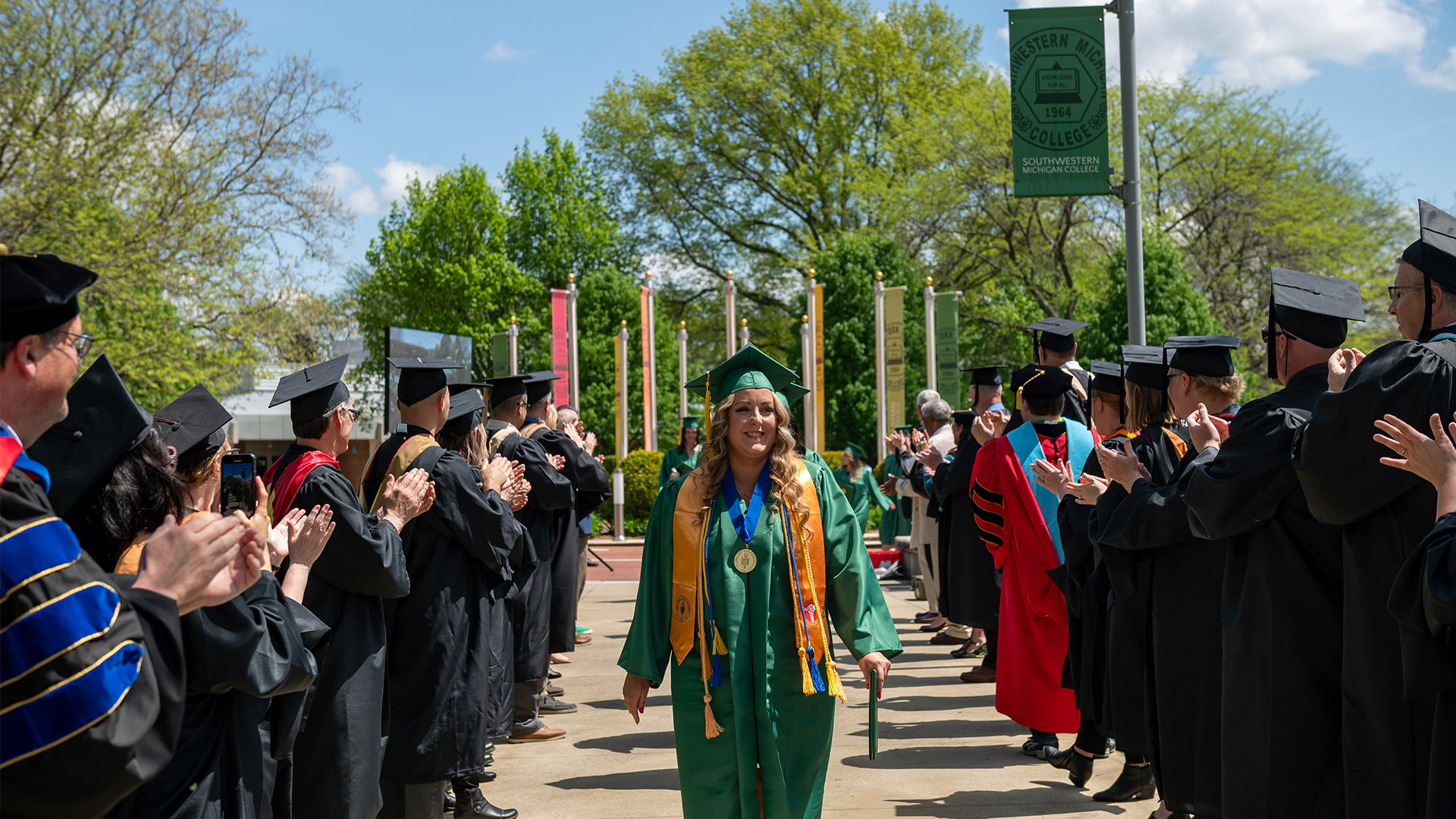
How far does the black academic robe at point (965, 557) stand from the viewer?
8.21 metres

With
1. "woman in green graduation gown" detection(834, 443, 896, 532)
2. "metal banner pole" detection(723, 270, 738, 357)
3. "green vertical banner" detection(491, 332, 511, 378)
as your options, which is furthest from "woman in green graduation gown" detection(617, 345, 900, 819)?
"green vertical banner" detection(491, 332, 511, 378)

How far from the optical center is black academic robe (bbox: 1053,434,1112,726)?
5.51m

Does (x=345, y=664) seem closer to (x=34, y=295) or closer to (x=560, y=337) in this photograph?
(x=34, y=295)

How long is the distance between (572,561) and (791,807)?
16.1 feet

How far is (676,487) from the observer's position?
14.1ft

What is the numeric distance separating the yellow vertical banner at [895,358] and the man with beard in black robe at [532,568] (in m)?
14.6

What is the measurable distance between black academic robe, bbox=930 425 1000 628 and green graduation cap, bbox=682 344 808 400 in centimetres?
393

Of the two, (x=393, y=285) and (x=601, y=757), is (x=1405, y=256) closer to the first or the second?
(x=601, y=757)

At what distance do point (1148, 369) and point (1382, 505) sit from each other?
230cm

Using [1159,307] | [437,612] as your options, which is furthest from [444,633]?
[1159,307]

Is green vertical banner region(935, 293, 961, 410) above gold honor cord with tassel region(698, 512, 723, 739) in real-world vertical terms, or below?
above

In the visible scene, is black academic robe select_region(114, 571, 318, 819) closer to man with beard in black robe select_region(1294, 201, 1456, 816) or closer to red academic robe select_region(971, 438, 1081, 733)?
man with beard in black robe select_region(1294, 201, 1456, 816)

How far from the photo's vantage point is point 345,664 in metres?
4.19

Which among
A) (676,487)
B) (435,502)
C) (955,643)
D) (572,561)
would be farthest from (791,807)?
(955,643)
